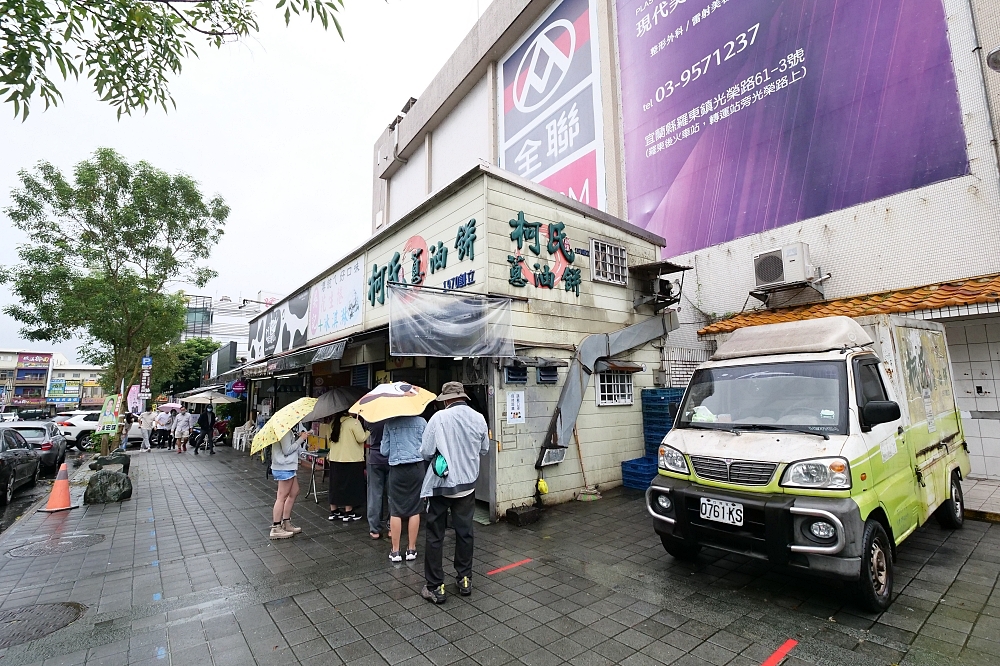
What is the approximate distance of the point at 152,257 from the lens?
48.6 feet

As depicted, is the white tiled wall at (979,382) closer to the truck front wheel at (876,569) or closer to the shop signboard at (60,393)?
the truck front wheel at (876,569)

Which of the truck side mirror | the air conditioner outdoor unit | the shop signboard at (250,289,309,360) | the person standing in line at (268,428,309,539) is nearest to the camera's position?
the truck side mirror

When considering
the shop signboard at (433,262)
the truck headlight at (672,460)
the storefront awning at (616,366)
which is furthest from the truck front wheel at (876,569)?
the shop signboard at (433,262)

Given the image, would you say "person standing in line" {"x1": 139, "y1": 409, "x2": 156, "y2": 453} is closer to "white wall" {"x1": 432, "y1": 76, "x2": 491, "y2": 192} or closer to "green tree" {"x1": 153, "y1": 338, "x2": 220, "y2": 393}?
"white wall" {"x1": 432, "y1": 76, "x2": 491, "y2": 192}

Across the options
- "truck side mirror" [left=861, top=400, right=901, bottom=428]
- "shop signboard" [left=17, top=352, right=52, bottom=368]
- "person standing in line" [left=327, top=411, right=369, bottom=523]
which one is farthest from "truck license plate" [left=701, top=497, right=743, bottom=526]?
"shop signboard" [left=17, top=352, right=52, bottom=368]

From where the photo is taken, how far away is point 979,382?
7.80m

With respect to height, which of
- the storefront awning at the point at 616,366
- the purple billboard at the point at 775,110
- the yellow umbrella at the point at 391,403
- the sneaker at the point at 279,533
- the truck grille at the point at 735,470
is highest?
the purple billboard at the point at 775,110

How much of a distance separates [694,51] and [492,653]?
1351 centimetres

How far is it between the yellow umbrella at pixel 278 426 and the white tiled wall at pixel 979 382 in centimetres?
1066

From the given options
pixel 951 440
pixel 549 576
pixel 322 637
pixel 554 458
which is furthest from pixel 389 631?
pixel 951 440

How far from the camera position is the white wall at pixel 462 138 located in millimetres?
18953

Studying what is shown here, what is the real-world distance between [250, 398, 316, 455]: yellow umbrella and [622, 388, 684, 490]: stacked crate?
18.8ft

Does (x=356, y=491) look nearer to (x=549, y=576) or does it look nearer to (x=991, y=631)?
(x=549, y=576)

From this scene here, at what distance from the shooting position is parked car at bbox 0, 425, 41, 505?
952 cm
